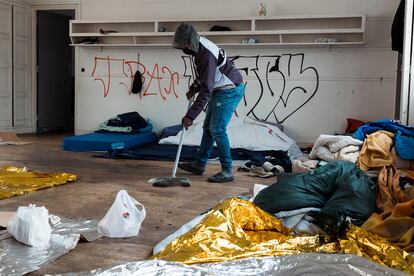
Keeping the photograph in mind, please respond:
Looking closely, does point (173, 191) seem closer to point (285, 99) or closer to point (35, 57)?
point (285, 99)

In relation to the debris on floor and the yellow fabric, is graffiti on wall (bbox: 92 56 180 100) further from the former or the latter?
the yellow fabric

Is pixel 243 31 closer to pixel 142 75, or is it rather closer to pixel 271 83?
pixel 271 83

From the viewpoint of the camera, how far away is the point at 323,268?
6.69ft

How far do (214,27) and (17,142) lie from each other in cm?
316

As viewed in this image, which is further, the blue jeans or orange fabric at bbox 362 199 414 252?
the blue jeans

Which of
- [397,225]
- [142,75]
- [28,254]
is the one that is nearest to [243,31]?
[142,75]

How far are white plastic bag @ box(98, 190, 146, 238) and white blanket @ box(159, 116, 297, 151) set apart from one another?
3.46m

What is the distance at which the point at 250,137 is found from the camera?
626 cm

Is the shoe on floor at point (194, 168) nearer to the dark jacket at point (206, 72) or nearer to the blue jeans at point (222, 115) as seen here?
the blue jeans at point (222, 115)

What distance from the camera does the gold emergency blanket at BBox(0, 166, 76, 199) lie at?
372cm

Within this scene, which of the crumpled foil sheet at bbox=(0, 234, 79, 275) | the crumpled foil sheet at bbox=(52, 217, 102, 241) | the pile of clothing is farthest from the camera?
the pile of clothing

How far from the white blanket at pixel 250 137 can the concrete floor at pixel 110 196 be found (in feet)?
3.43

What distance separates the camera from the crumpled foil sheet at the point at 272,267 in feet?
6.57

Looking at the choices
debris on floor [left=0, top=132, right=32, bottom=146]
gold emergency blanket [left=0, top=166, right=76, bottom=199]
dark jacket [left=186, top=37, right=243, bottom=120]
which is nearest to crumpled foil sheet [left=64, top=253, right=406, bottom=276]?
gold emergency blanket [left=0, top=166, right=76, bottom=199]
